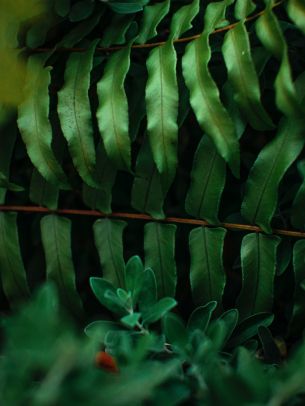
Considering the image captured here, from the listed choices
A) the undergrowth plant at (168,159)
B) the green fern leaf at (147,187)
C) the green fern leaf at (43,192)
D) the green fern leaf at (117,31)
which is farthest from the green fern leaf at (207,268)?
the green fern leaf at (117,31)

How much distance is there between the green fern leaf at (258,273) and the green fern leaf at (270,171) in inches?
1.3

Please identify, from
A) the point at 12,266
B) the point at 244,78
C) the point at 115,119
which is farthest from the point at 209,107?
the point at 12,266

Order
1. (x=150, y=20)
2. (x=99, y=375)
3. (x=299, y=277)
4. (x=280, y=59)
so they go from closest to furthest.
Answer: (x=99, y=375) < (x=280, y=59) < (x=299, y=277) < (x=150, y=20)

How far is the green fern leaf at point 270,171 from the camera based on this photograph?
116 centimetres

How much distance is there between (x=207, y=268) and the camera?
1.24 m

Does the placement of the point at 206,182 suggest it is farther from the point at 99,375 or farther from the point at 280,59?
the point at 99,375

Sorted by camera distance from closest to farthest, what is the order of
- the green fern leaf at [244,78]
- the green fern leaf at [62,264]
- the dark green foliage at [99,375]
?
the dark green foliage at [99,375], the green fern leaf at [244,78], the green fern leaf at [62,264]

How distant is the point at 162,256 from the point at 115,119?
284 millimetres

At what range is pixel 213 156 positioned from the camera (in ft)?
4.03

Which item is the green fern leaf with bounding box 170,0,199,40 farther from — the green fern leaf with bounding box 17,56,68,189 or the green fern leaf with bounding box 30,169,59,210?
the green fern leaf with bounding box 30,169,59,210

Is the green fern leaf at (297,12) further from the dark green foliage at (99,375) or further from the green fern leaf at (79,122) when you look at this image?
the dark green foliage at (99,375)

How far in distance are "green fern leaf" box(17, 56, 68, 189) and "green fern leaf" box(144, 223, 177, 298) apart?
200mm

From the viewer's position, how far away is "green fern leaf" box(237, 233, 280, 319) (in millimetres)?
1207

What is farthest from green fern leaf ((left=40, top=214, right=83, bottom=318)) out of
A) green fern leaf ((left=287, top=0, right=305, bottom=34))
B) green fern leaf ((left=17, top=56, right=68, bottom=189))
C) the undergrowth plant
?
green fern leaf ((left=287, top=0, right=305, bottom=34))
